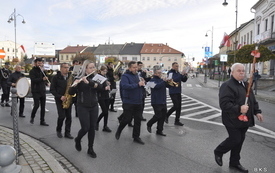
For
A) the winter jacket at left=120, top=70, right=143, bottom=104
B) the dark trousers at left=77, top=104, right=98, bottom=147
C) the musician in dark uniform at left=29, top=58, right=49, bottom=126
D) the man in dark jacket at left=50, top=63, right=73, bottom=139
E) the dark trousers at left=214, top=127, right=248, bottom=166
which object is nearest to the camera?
the dark trousers at left=214, top=127, right=248, bottom=166

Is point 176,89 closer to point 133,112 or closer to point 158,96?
point 158,96

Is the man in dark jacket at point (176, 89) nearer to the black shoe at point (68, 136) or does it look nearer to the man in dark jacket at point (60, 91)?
the man in dark jacket at point (60, 91)

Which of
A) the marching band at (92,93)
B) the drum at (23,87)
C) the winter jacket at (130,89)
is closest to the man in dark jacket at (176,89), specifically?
the marching band at (92,93)

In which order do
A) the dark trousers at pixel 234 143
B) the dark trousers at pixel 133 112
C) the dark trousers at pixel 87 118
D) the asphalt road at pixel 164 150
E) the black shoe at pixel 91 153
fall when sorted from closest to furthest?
the dark trousers at pixel 234 143 < the asphalt road at pixel 164 150 < the dark trousers at pixel 87 118 < the black shoe at pixel 91 153 < the dark trousers at pixel 133 112

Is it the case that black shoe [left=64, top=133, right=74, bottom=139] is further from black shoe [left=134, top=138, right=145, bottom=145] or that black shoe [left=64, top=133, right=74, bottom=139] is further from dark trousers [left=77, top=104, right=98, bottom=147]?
black shoe [left=134, top=138, right=145, bottom=145]

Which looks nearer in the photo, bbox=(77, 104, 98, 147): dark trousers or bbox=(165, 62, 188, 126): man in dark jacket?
bbox=(77, 104, 98, 147): dark trousers

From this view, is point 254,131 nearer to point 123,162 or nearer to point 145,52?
point 123,162

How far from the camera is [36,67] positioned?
685cm

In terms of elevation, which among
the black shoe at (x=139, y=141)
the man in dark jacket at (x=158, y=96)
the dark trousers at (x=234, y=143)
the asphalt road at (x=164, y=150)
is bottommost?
the asphalt road at (x=164, y=150)

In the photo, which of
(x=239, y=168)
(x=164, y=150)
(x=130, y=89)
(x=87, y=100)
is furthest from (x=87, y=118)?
(x=239, y=168)

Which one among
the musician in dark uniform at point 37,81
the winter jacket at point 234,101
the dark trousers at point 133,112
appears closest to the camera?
the winter jacket at point 234,101

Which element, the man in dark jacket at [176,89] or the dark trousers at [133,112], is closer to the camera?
the dark trousers at [133,112]

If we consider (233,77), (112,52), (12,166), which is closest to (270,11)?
(233,77)

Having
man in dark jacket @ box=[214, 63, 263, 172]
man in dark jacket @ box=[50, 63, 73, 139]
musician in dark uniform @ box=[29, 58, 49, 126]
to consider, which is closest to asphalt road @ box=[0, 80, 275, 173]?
man in dark jacket @ box=[50, 63, 73, 139]
